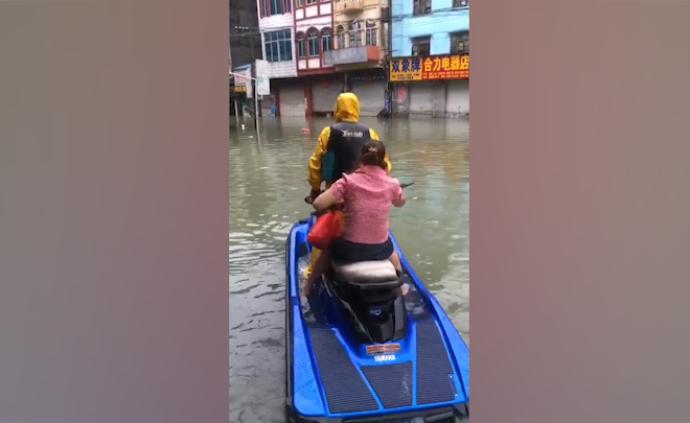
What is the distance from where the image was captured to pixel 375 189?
169cm

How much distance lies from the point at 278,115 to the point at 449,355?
3.90 feet

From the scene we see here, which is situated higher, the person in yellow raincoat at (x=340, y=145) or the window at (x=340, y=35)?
the window at (x=340, y=35)

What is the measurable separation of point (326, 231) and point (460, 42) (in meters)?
0.90

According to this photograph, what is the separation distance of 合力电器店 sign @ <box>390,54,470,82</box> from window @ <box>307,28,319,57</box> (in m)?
0.38

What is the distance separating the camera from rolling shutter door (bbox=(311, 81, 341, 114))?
6.13 feet

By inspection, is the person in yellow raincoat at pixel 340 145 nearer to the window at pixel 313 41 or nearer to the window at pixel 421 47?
the window at pixel 313 41

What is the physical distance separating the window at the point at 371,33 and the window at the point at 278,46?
1.04 feet

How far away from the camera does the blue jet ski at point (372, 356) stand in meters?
1.38

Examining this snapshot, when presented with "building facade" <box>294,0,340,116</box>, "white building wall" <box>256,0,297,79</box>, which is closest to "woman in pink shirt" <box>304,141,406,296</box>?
"building facade" <box>294,0,340,116</box>

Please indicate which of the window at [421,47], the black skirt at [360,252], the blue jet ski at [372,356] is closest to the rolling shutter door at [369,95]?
the window at [421,47]

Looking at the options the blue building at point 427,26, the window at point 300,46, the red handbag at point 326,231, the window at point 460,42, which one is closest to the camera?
the window at point 460,42

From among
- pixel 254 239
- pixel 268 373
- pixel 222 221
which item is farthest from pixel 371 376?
pixel 254 239

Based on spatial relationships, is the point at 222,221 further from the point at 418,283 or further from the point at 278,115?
the point at 418,283

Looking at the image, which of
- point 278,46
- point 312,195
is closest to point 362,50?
point 278,46
